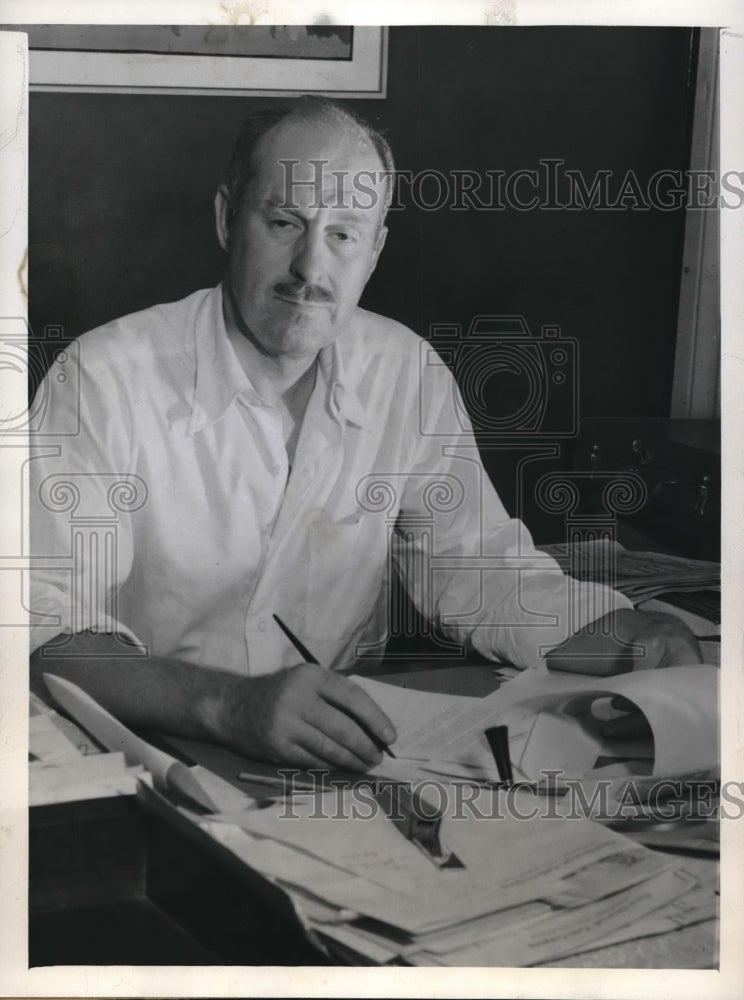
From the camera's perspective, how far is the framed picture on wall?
134 cm

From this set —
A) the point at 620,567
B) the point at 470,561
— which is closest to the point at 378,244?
the point at 470,561

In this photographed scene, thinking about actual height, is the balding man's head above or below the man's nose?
above

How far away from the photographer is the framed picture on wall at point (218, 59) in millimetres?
1339

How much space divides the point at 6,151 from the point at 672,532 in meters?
1.02

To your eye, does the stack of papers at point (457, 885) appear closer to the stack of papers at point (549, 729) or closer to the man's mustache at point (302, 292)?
the stack of papers at point (549, 729)

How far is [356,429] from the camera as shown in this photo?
1.38 m

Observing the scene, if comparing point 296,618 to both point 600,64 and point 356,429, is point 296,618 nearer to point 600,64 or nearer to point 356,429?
point 356,429

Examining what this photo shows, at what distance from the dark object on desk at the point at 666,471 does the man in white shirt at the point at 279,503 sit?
0.35 feet

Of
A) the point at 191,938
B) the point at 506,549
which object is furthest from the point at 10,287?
the point at 191,938

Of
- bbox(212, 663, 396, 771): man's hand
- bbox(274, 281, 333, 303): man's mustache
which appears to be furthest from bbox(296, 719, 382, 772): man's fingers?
bbox(274, 281, 333, 303): man's mustache

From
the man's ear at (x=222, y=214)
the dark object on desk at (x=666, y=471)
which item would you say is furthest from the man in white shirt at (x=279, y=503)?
the dark object on desk at (x=666, y=471)

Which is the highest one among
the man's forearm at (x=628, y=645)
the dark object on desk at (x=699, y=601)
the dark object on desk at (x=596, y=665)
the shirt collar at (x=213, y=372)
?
the shirt collar at (x=213, y=372)

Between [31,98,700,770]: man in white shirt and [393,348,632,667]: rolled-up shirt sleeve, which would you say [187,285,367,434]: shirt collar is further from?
[393,348,632,667]: rolled-up shirt sleeve

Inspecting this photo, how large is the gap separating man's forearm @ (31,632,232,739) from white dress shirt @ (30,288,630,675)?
2 centimetres
